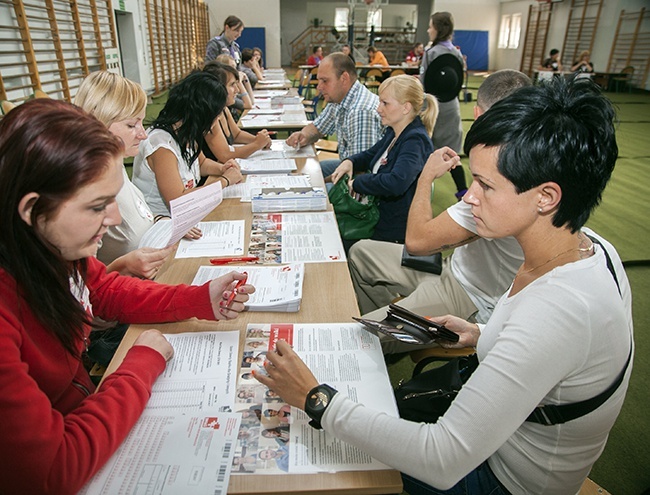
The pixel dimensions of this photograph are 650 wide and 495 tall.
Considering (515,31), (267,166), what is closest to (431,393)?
(267,166)

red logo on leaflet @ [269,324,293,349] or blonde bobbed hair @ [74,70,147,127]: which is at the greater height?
blonde bobbed hair @ [74,70,147,127]

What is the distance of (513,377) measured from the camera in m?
0.73

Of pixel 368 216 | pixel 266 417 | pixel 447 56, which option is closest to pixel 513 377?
pixel 266 417

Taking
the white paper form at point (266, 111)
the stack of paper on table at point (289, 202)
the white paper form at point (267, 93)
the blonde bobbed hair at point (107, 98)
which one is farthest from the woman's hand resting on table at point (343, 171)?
the white paper form at point (267, 93)

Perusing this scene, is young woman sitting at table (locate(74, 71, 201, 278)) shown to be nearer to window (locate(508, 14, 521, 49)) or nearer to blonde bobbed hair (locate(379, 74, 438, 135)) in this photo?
blonde bobbed hair (locate(379, 74, 438, 135))

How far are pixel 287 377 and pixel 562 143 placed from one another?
28.7 inches

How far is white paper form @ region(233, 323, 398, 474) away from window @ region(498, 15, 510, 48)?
2124 cm

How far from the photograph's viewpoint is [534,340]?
2.43 ft

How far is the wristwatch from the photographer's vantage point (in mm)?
856

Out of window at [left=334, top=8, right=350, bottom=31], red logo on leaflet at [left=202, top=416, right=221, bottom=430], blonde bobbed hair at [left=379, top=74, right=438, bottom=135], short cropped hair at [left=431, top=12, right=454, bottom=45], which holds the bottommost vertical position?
red logo on leaflet at [left=202, top=416, right=221, bottom=430]

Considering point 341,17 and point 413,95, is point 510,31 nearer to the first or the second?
point 341,17

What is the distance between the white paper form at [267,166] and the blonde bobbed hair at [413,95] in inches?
29.2

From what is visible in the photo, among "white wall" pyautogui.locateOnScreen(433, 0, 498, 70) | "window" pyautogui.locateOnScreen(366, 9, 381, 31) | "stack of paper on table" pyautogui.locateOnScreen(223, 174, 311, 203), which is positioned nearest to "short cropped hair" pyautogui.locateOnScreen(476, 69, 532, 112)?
"stack of paper on table" pyautogui.locateOnScreen(223, 174, 311, 203)

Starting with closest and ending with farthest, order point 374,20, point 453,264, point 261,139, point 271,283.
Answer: point 271,283 < point 453,264 < point 261,139 < point 374,20
